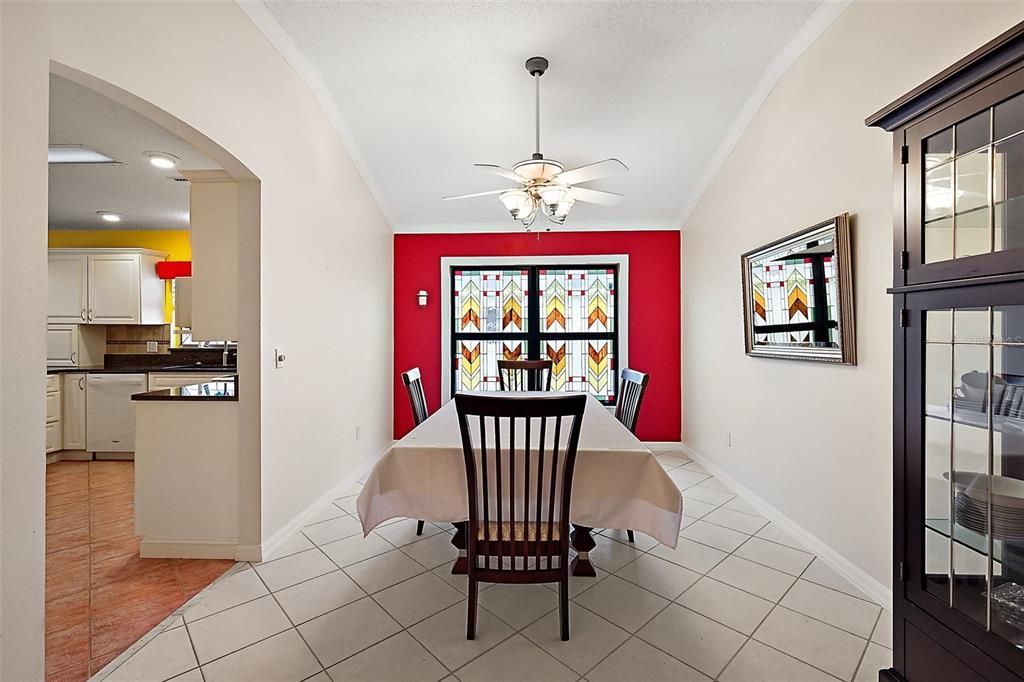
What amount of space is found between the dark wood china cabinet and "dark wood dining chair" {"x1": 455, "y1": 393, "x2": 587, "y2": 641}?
1074mm

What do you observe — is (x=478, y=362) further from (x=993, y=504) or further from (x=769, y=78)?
(x=993, y=504)

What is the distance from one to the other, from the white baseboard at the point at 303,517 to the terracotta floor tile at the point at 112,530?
97cm

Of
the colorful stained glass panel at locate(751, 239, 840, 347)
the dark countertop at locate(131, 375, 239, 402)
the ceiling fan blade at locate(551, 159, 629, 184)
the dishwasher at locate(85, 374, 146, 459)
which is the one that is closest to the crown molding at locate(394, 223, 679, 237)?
the colorful stained glass panel at locate(751, 239, 840, 347)

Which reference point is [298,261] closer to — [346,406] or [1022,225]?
[346,406]

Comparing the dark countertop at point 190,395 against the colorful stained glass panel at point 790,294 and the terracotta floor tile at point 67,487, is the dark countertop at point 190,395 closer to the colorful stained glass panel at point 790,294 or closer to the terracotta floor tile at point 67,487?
the terracotta floor tile at point 67,487

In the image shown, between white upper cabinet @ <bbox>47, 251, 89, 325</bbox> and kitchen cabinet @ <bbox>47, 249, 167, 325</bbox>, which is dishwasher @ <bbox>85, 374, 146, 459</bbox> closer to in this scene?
kitchen cabinet @ <bbox>47, 249, 167, 325</bbox>

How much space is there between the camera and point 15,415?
1.47 m

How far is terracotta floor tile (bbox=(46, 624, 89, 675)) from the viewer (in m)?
1.89

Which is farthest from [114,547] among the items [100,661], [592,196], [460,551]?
[592,196]

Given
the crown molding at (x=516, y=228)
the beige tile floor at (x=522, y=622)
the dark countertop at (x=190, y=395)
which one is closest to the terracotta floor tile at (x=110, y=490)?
the dark countertop at (x=190, y=395)

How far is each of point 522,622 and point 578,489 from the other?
65 cm

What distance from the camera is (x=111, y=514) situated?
3.51m

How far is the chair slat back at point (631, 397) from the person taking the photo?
3.09 meters

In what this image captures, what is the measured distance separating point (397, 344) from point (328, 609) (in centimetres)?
352
